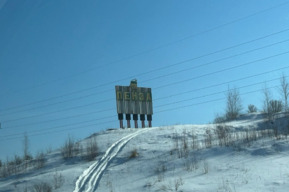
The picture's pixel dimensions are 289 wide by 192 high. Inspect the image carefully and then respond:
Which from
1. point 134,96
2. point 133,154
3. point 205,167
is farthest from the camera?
point 134,96

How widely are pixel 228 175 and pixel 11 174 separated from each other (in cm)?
1135

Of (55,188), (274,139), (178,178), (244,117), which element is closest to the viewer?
(178,178)

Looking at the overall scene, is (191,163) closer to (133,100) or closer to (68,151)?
(68,151)

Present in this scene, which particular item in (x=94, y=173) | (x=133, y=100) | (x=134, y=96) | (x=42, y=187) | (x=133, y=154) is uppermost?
(x=134, y=96)

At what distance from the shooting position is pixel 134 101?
107 ft

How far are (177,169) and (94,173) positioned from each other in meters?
3.22

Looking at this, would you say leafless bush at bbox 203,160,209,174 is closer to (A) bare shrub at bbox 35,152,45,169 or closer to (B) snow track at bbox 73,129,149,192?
(B) snow track at bbox 73,129,149,192

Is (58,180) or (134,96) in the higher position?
(134,96)

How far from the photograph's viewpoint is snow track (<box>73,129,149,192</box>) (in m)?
10.5

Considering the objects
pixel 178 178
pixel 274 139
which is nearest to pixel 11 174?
pixel 178 178

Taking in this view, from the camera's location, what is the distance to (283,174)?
8.46 metres

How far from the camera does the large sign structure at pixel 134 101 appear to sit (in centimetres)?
3101

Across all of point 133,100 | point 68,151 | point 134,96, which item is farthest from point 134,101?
point 68,151

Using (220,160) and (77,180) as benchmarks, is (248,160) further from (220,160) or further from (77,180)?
(77,180)
